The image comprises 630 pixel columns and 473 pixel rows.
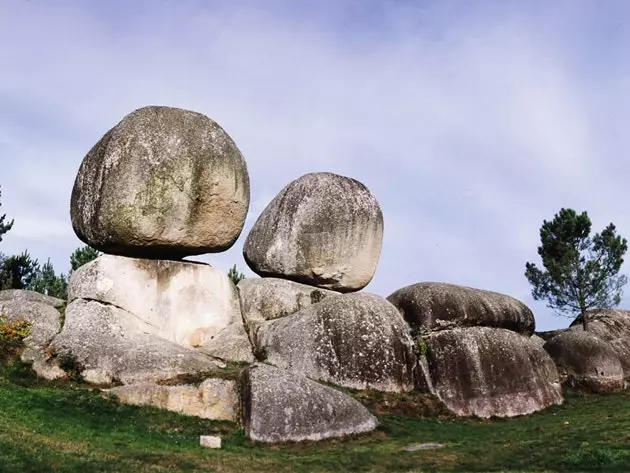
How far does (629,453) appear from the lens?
15.1 m

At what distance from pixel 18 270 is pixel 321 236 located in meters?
27.6

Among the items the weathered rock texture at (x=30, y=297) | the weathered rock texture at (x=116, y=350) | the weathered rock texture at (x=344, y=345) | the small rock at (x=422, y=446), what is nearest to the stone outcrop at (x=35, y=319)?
the weathered rock texture at (x=116, y=350)

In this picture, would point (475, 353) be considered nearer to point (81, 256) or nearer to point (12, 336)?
point (12, 336)

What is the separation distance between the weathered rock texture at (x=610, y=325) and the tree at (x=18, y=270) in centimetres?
3522

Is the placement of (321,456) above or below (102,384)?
below

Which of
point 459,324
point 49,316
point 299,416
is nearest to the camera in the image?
point 299,416

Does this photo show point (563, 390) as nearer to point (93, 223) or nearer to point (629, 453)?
point (629, 453)

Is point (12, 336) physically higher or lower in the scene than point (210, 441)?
higher

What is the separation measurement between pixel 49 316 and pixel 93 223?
11.1 feet

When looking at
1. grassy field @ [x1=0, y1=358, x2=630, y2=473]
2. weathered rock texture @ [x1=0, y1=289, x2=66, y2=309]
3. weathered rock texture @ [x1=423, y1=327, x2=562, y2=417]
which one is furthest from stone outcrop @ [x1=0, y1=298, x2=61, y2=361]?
weathered rock texture @ [x1=423, y1=327, x2=562, y2=417]

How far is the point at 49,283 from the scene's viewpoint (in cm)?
4516

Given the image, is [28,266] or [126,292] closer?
[126,292]

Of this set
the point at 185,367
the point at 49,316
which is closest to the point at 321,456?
the point at 185,367

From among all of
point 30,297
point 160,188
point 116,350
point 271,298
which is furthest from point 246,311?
point 30,297
